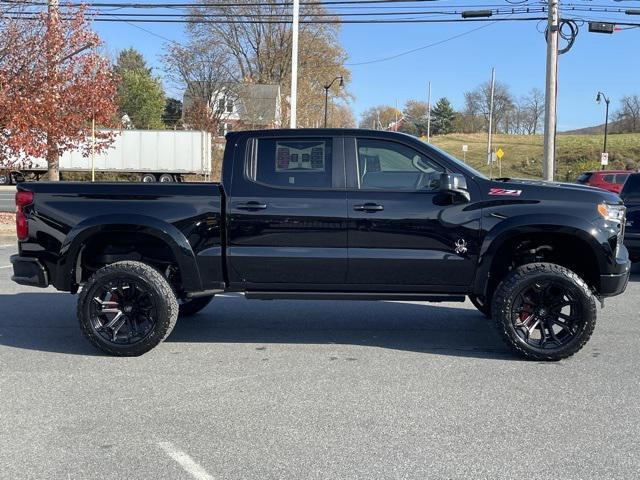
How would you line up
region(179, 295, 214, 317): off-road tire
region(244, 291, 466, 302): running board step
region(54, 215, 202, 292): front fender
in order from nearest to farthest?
region(54, 215, 202, 292): front fender → region(244, 291, 466, 302): running board step → region(179, 295, 214, 317): off-road tire

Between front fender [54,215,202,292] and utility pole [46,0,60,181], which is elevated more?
utility pole [46,0,60,181]

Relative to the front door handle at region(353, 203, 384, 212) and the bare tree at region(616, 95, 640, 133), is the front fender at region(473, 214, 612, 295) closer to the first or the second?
the front door handle at region(353, 203, 384, 212)

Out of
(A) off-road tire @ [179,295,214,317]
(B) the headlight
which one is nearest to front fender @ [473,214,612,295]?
(B) the headlight

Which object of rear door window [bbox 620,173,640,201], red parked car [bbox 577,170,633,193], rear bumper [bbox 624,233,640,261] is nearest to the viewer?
rear bumper [bbox 624,233,640,261]

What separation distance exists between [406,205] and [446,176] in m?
0.43

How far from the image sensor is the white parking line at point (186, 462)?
134 inches

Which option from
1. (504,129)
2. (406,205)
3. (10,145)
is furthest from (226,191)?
(504,129)

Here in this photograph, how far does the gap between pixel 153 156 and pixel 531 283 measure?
3594 cm

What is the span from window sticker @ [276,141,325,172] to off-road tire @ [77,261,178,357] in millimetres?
1464

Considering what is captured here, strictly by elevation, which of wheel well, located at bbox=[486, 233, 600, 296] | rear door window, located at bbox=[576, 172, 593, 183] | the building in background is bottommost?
wheel well, located at bbox=[486, 233, 600, 296]

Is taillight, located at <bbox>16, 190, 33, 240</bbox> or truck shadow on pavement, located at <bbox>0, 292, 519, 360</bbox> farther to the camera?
truck shadow on pavement, located at <bbox>0, 292, 519, 360</bbox>

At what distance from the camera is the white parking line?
11.2ft

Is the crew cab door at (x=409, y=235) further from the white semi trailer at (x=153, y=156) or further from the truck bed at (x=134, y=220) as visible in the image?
the white semi trailer at (x=153, y=156)

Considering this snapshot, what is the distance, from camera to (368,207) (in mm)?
5480
